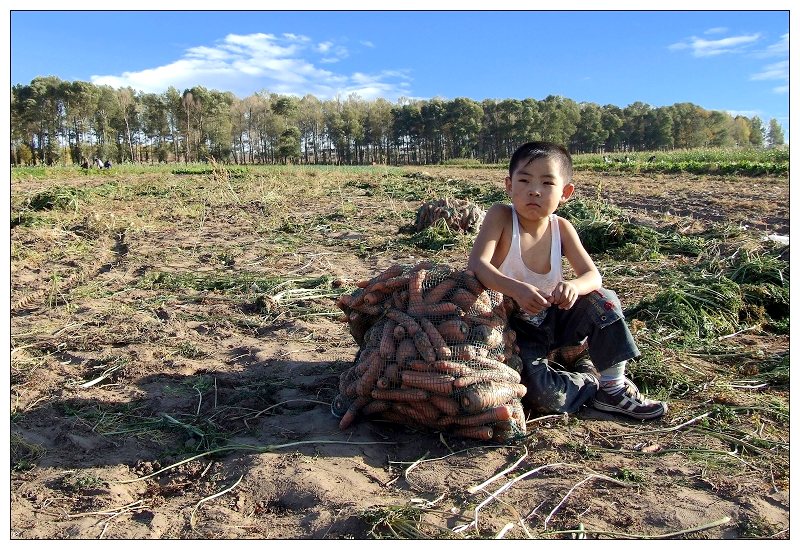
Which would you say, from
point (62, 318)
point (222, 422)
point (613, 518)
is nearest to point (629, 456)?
point (613, 518)

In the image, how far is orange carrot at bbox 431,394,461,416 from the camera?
256 centimetres

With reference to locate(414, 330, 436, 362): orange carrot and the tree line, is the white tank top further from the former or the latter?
the tree line

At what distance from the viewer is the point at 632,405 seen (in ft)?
9.33

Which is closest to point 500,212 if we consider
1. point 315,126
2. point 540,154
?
point 540,154

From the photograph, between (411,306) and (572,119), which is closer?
(411,306)

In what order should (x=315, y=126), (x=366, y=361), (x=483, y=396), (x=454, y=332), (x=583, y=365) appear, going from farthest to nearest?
(x=315, y=126) → (x=583, y=365) → (x=366, y=361) → (x=454, y=332) → (x=483, y=396)

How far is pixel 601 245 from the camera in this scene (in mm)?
6871

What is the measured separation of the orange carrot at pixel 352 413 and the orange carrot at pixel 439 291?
50cm

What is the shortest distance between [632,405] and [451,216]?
546 cm

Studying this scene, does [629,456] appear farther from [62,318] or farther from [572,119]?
[572,119]

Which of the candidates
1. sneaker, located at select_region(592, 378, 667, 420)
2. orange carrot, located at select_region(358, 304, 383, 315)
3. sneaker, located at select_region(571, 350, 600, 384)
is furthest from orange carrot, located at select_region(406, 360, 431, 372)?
sneaker, located at select_region(571, 350, 600, 384)

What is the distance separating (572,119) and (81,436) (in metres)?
80.6

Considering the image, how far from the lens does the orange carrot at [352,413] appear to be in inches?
106

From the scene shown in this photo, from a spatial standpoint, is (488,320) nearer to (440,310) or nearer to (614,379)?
(440,310)
